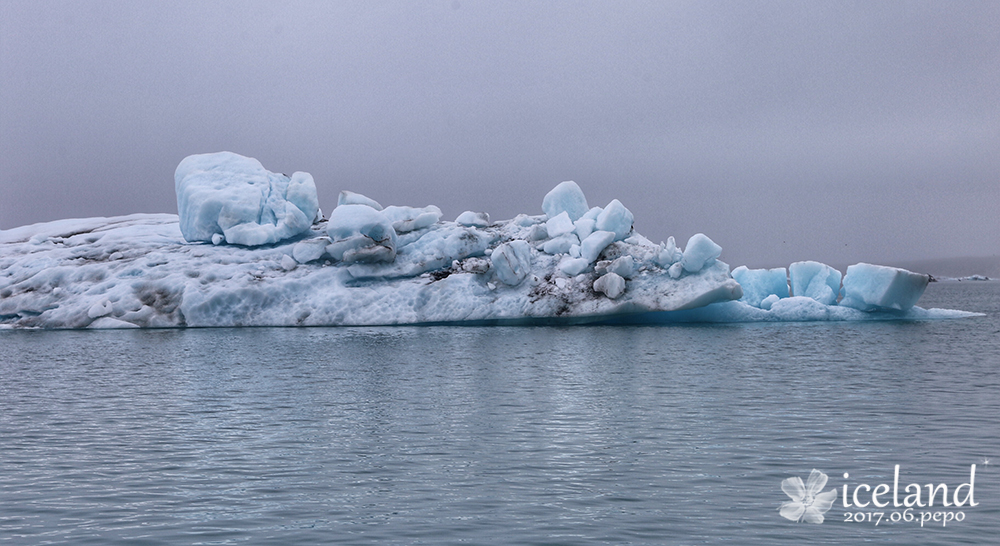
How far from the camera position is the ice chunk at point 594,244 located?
34.2m

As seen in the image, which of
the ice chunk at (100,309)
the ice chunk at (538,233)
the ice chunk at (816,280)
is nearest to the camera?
the ice chunk at (100,309)

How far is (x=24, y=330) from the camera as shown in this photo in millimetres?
34438

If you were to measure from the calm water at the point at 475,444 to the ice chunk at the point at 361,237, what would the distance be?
35.6 feet

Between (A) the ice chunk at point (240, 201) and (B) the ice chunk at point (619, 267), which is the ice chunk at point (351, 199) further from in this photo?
(B) the ice chunk at point (619, 267)

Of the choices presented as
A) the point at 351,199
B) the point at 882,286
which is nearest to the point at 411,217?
the point at 351,199

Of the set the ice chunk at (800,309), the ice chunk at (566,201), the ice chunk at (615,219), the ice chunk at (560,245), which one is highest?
the ice chunk at (566,201)

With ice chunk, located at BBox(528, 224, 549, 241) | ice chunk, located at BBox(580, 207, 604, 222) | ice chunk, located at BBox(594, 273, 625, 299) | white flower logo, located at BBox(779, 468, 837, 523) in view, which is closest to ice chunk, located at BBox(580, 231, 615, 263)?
ice chunk, located at BBox(594, 273, 625, 299)

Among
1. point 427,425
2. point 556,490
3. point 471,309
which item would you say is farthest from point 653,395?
point 471,309

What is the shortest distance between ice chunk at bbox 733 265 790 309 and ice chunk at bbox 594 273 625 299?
7833mm

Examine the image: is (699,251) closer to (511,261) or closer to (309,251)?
(511,261)

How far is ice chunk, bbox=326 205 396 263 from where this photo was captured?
35188mm

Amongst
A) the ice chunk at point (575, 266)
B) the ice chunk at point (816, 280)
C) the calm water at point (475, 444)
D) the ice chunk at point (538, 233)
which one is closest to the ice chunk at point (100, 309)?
the calm water at point (475, 444)

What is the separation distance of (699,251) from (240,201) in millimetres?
19236

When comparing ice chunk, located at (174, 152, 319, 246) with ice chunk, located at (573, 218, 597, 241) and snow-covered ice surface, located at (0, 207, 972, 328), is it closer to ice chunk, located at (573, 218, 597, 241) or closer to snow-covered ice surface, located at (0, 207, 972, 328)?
snow-covered ice surface, located at (0, 207, 972, 328)
